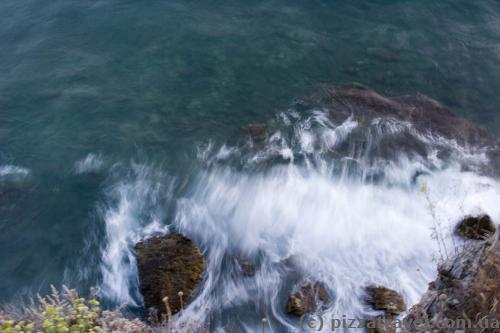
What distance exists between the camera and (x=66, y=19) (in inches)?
801

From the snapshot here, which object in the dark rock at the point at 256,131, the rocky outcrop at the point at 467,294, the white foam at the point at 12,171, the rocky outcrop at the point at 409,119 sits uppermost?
the rocky outcrop at the point at 467,294

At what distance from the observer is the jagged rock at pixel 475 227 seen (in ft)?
38.2

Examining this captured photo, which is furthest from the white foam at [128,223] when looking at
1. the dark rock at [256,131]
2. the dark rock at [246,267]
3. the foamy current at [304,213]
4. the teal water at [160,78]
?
the dark rock at [256,131]

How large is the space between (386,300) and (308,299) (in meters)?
1.77

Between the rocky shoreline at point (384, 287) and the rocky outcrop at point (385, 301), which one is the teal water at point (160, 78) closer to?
the rocky shoreline at point (384, 287)

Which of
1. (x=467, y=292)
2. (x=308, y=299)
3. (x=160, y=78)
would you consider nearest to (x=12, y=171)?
(x=160, y=78)

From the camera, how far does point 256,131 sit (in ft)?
49.4

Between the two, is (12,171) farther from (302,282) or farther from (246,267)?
(302,282)

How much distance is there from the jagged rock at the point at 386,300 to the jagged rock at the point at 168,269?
416 centimetres

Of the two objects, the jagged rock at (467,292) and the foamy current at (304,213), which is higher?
the jagged rock at (467,292)

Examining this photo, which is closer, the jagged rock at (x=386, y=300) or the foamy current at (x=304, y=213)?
the jagged rock at (x=386, y=300)

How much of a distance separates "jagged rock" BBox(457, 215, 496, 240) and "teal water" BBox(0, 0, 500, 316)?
4.35 metres

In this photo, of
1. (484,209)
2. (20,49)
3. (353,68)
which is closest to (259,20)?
(353,68)

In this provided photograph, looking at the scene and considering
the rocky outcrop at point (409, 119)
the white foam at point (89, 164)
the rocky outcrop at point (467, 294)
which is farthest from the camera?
the white foam at point (89, 164)
